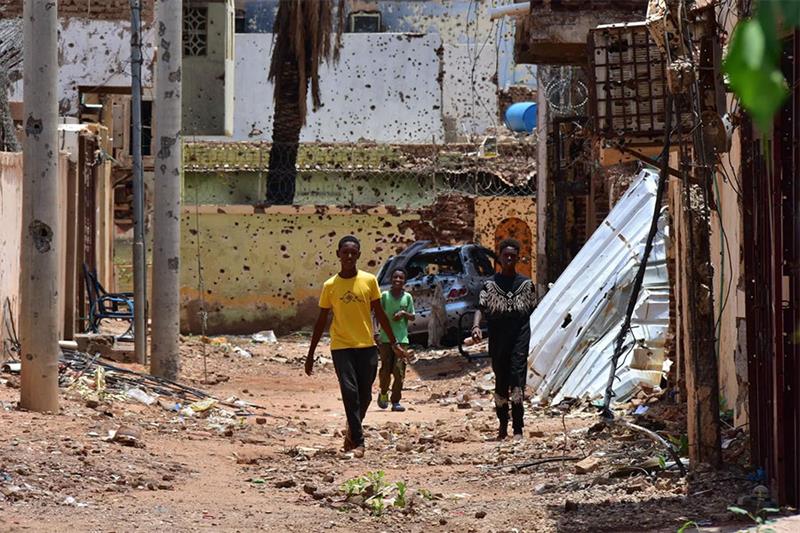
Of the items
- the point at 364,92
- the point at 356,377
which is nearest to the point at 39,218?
the point at 356,377

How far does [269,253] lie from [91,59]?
21.5ft

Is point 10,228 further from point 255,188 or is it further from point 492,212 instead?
point 255,188

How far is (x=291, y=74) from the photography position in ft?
107

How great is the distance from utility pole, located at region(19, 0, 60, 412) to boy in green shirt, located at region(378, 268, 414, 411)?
15.0 ft

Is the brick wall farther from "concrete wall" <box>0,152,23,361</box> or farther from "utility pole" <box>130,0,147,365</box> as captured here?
"concrete wall" <box>0,152,23,361</box>

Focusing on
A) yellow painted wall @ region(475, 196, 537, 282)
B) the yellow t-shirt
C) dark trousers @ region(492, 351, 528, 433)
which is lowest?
dark trousers @ region(492, 351, 528, 433)

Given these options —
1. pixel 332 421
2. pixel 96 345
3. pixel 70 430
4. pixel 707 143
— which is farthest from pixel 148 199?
pixel 707 143

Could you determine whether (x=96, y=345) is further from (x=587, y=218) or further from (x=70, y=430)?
(x=587, y=218)

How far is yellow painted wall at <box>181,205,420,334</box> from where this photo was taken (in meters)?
30.0

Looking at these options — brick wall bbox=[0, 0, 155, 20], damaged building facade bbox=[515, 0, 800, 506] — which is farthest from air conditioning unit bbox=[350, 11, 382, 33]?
damaged building facade bbox=[515, 0, 800, 506]

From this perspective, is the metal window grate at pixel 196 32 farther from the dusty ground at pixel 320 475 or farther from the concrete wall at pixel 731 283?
the concrete wall at pixel 731 283

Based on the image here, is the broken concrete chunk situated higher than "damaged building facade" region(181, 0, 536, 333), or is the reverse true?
"damaged building facade" region(181, 0, 536, 333)

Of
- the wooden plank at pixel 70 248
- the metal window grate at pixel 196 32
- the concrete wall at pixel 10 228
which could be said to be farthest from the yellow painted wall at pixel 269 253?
the concrete wall at pixel 10 228

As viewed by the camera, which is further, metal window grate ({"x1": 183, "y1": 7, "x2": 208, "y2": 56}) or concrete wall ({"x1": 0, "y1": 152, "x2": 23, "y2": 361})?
metal window grate ({"x1": 183, "y1": 7, "x2": 208, "y2": 56})
